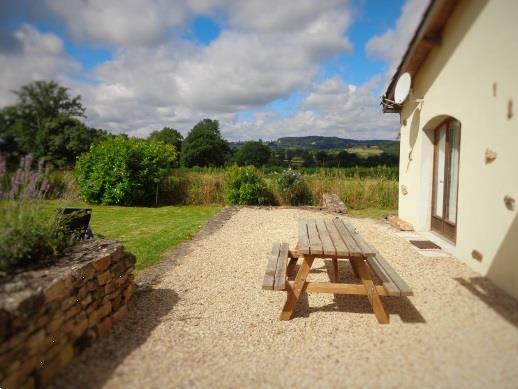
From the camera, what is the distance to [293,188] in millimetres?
13414

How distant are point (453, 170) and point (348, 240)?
3.66m

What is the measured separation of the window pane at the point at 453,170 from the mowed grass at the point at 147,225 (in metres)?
5.62

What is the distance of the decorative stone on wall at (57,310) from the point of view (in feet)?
7.89

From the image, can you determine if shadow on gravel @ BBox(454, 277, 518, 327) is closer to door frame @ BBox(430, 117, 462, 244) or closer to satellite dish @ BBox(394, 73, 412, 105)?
door frame @ BBox(430, 117, 462, 244)

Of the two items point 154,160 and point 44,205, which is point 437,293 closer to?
point 44,205

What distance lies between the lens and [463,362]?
2893 millimetres

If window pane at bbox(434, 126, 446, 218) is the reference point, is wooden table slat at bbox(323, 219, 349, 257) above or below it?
below

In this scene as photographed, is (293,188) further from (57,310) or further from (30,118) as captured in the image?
(57,310)

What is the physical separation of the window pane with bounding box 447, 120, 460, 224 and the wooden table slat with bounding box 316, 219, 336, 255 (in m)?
2.89

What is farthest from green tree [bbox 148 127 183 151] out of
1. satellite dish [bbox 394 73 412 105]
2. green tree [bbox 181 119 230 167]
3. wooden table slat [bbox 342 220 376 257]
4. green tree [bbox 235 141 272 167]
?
wooden table slat [bbox 342 220 376 257]

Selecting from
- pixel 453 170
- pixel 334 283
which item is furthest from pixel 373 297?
pixel 453 170

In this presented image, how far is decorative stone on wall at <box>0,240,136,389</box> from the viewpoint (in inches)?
94.7

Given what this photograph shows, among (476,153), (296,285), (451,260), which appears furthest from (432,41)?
(296,285)

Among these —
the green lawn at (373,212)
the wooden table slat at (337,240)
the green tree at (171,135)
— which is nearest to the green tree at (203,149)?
the green tree at (171,135)
